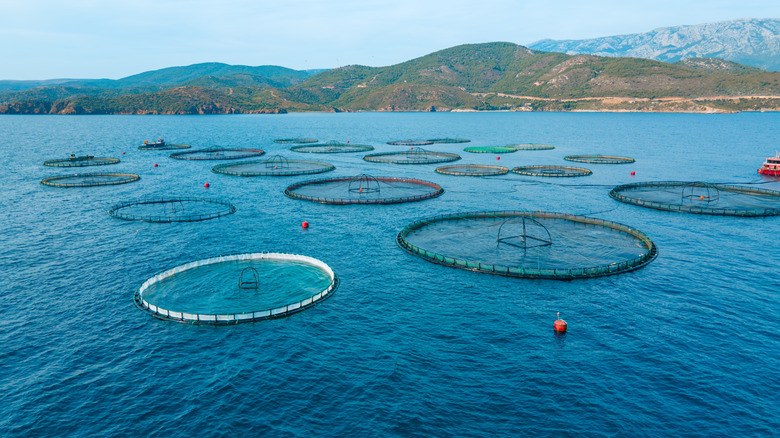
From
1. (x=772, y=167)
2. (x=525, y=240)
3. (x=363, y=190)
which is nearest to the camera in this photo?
(x=525, y=240)

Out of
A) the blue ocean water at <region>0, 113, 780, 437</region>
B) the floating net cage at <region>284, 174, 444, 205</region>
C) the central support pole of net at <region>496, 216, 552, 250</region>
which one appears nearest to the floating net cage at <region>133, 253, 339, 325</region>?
the blue ocean water at <region>0, 113, 780, 437</region>

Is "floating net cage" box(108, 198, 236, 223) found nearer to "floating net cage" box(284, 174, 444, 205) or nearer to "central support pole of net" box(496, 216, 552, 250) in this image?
"floating net cage" box(284, 174, 444, 205)

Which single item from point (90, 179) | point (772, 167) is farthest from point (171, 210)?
point (772, 167)

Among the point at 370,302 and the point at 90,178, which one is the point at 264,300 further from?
the point at 90,178

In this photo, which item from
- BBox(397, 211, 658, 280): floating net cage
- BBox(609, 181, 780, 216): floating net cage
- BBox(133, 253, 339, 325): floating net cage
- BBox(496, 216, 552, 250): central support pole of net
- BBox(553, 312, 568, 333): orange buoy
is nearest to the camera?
BBox(553, 312, 568, 333): orange buoy

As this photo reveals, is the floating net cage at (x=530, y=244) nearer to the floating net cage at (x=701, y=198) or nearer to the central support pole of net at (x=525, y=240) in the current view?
the central support pole of net at (x=525, y=240)

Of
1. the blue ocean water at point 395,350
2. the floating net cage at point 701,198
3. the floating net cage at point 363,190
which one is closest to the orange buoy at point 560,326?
the blue ocean water at point 395,350

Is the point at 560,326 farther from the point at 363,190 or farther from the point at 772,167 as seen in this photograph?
the point at 772,167
